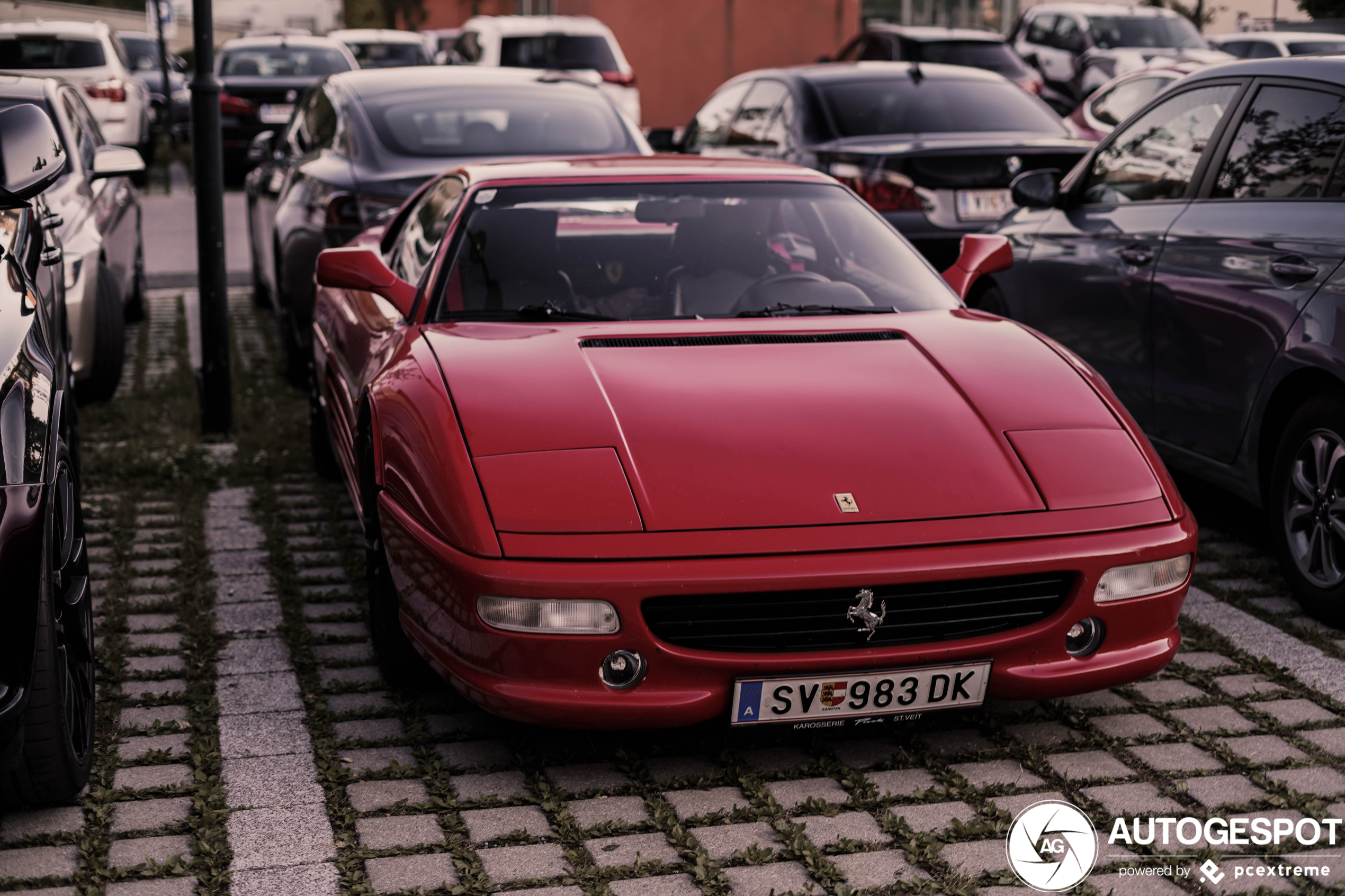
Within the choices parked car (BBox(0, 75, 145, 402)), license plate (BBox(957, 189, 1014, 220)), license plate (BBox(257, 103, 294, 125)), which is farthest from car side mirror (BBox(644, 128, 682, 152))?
license plate (BBox(257, 103, 294, 125))

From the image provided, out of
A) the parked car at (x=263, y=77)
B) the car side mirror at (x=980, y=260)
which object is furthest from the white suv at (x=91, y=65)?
the car side mirror at (x=980, y=260)

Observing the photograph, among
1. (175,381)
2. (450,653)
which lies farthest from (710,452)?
(175,381)

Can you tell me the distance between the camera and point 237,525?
573 cm

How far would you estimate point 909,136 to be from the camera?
895 centimetres

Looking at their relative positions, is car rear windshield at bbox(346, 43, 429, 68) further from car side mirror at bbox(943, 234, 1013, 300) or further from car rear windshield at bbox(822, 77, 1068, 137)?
car side mirror at bbox(943, 234, 1013, 300)

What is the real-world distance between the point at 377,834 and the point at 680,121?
2369 centimetres

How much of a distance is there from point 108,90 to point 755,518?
1787 centimetres

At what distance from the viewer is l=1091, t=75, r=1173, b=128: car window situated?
42.0ft

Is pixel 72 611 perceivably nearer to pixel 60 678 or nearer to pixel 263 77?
pixel 60 678

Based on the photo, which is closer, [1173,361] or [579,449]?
[579,449]

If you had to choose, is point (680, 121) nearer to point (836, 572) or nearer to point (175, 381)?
point (175, 381)

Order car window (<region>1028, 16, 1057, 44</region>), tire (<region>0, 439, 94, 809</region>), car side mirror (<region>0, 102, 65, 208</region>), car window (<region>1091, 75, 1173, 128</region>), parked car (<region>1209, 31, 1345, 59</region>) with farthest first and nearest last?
car window (<region>1028, 16, 1057, 44</region>)
parked car (<region>1209, 31, 1345, 59</region>)
car window (<region>1091, 75, 1173, 128</region>)
car side mirror (<region>0, 102, 65, 208</region>)
tire (<region>0, 439, 94, 809</region>)

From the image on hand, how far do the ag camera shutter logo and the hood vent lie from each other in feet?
4.62

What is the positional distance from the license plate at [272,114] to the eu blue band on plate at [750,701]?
16.7 metres
